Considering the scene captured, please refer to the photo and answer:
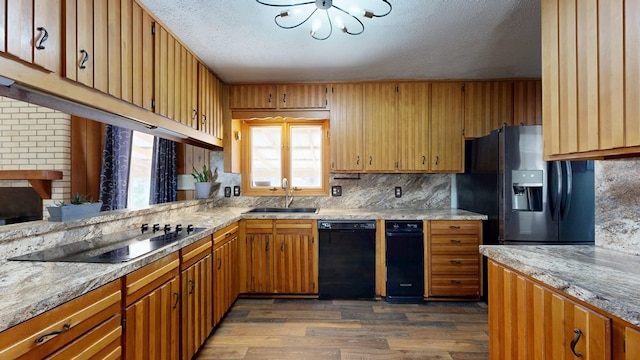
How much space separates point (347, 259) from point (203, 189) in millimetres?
1828

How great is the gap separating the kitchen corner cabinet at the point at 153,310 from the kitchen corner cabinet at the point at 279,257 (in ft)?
4.21

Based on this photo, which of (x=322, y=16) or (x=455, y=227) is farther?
(x=455, y=227)

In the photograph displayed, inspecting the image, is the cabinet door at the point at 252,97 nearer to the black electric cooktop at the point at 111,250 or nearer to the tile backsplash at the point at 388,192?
the tile backsplash at the point at 388,192

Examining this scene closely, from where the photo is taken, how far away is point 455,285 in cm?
298

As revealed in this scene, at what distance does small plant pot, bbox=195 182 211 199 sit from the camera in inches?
135

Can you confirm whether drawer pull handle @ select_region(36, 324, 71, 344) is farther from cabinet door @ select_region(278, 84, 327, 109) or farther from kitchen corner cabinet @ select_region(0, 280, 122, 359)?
cabinet door @ select_region(278, 84, 327, 109)

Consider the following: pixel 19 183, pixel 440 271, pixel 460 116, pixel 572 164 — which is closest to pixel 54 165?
pixel 19 183

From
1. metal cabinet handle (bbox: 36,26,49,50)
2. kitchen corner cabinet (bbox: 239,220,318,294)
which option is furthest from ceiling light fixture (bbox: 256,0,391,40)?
kitchen corner cabinet (bbox: 239,220,318,294)

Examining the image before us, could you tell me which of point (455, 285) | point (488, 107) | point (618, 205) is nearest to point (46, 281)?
point (618, 205)

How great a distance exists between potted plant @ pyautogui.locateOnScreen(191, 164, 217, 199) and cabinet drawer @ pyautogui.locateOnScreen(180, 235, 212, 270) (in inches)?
51.9

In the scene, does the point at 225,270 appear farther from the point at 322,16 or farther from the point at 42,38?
the point at 322,16

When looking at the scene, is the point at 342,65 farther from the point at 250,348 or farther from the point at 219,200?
the point at 250,348

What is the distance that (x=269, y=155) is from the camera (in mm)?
3766

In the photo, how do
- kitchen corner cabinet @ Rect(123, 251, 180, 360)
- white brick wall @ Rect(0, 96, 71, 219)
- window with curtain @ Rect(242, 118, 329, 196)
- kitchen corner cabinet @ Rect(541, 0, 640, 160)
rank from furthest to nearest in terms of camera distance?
window with curtain @ Rect(242, 118, 329, 196)
white brick wall @ Rect(0, 96, 71, 219)
kitchen corner cabinet @ Rect(123, 251, 180, 360)
kitchen corner cabinet @ Rect(541, 0, 640, 160)
